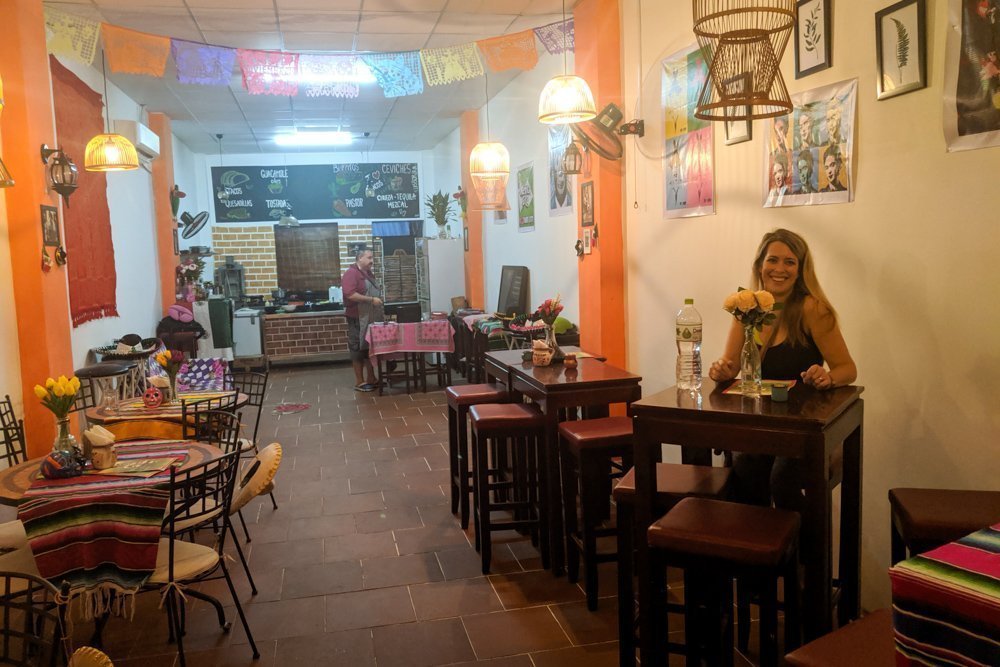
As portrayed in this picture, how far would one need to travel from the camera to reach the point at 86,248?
20.6 ft

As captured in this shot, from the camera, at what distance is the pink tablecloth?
8.23 meters

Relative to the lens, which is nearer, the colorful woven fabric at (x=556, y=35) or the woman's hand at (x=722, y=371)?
the woman's hand at (x=722, y=371)

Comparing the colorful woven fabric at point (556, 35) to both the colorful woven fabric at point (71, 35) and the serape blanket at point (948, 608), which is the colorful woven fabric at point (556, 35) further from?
the serape blanket at point (948, 608)

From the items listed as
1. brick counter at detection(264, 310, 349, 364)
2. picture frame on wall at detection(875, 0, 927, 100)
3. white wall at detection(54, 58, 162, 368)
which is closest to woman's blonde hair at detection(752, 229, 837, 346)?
picture frame on wall at detection(875, 0, 927, 100)

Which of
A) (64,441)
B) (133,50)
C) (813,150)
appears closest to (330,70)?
(133,50)

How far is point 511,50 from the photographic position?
5.57 meters

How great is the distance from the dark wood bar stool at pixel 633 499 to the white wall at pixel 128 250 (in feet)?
16.4

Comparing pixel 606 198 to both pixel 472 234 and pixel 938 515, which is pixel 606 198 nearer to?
pixel 938 515

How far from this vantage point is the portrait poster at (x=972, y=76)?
2.35 metres

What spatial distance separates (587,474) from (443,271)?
6806 mm

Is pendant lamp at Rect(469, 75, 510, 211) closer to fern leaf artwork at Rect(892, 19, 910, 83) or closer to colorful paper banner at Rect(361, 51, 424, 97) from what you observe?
colorful paper banner at Rect(361, 51, 424, 97)

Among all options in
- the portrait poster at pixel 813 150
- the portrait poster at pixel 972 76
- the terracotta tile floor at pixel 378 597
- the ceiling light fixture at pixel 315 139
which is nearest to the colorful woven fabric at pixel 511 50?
the portrait poster at pixel 813 150

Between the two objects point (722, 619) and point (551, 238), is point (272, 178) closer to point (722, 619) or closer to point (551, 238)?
point (551, 238)

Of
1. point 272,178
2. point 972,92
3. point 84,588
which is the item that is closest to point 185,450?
point 84,588
